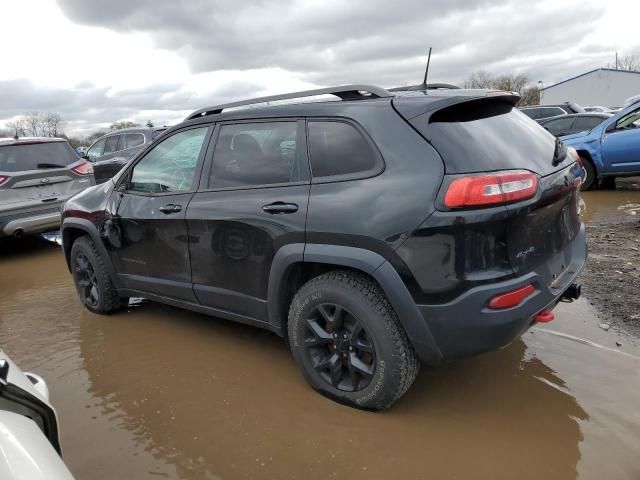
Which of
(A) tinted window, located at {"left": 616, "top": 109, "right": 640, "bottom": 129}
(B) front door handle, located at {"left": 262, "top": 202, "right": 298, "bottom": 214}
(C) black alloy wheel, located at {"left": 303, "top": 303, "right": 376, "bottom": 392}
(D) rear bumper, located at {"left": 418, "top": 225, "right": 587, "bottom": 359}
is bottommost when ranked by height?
(C) black alloy wheel, located at {"left": 303, "top": 303, "right": 376, "bottom": 392}

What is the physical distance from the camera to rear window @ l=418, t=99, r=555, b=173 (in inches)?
99.0

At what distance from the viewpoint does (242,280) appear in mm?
3281

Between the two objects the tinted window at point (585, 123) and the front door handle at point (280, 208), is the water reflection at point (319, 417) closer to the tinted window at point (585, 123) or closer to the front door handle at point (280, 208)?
the front door handle at point (280, 208)

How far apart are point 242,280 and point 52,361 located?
169cm

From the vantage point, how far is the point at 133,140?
463 inches

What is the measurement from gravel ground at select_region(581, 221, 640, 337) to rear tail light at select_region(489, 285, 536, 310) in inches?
68.0

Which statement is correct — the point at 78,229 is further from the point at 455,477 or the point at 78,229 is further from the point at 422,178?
the point at 455,477

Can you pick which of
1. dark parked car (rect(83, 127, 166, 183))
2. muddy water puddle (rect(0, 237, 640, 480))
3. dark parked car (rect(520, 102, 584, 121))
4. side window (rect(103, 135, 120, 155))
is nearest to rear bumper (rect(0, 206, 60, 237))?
muddy water puddle (rect(0, 237, 640, 480))

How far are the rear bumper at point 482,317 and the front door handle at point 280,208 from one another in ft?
3.03

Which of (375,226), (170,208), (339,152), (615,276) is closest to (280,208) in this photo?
(339,152)

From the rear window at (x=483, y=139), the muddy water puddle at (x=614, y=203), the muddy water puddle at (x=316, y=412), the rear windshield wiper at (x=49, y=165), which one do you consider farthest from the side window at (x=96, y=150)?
the rear window at (x=483, y=139)

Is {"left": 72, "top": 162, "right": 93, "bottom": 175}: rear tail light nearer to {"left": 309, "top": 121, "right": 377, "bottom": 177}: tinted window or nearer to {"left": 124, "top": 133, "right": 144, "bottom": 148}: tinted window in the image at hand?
{"left": 124, "top": 133, "right": 144, "bottom": 148}: tinted window

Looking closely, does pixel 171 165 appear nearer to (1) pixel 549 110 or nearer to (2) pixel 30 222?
(2) pixel 30 222

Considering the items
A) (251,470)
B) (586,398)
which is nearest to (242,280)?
(251,470)
